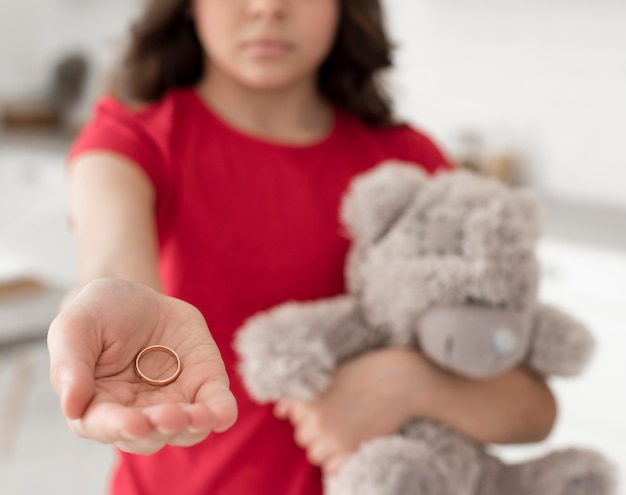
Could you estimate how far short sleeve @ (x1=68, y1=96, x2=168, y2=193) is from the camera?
0.69 metres

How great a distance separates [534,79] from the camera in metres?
2.20

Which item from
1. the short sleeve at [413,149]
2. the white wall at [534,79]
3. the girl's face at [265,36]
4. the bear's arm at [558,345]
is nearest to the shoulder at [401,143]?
the short sleeve at [413,149]

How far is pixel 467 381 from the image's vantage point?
74 centimetres

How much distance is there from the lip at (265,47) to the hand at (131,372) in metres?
0.39

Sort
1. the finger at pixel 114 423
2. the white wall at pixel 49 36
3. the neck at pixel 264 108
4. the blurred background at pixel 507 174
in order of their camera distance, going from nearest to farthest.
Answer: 1. the finger at pixel 114 423
2. the neck at pixel 264 108
3. the blurred background at pixel 507 174
4. the white wall at pixel 49 36

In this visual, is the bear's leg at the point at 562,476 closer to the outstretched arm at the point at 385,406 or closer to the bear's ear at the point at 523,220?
the outstretched arm at the point at 385,406

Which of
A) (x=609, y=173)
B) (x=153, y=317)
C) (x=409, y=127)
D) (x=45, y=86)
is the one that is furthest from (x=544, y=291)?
(x=45, y=86)

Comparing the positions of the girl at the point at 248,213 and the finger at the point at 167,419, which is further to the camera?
the girl at the point at 248,213

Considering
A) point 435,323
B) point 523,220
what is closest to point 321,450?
point 435,323

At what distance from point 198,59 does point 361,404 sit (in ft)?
1.30

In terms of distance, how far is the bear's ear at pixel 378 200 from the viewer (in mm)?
731

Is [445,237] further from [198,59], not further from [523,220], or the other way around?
[198,59]

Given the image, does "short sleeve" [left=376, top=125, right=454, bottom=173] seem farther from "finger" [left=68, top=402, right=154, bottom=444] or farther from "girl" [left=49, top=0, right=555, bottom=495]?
"finger" [left=68, top=402, right=154, bottom=444]

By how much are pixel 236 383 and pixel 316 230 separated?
159 mm
